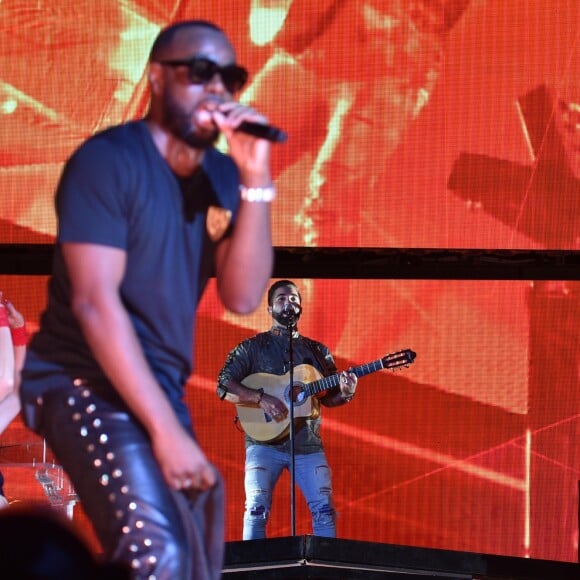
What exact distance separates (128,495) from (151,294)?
1.20 ft

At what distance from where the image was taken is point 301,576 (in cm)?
437

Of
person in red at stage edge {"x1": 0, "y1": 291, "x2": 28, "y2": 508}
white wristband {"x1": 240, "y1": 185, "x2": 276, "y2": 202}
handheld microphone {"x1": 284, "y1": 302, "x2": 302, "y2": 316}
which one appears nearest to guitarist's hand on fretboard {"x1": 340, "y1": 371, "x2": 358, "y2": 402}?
handheld microphone {"x1": 284, "y1": 302, "x2": 302, "y2": 316}

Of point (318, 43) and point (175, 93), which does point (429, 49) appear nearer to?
point (318, 43)

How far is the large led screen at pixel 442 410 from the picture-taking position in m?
6.99

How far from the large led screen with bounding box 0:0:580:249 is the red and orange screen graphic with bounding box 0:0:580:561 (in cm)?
1

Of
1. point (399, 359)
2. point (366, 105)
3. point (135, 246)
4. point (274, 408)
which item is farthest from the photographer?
point (366, 105)

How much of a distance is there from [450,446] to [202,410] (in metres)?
1.61

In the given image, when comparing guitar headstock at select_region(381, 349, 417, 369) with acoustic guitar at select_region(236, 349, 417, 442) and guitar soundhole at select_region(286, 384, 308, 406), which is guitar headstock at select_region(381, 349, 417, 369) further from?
guitar soundhole at select_region(286, 384, 308, 406)

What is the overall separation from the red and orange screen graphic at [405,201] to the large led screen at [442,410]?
13mm

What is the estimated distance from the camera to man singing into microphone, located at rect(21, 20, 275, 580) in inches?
73.9

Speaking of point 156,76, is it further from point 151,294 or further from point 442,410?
point 442,410

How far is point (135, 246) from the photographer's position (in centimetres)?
199

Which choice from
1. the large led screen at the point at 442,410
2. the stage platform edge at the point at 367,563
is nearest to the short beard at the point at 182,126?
the stage platform edge at the point at 367,563

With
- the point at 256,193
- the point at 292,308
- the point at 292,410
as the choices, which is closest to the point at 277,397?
the point at 292,410
